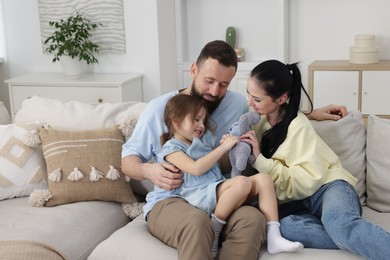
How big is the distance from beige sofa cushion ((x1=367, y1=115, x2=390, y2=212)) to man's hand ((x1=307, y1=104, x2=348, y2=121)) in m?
0.14

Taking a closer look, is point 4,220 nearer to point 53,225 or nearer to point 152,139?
point 53,225

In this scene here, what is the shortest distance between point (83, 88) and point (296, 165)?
2549 mm

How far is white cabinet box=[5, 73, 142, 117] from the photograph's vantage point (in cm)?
453

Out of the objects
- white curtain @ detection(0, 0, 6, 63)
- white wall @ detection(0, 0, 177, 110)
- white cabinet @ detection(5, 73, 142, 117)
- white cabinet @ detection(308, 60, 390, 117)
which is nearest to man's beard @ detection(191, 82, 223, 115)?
white cabinet @ detection(5, 73, 142, 117)

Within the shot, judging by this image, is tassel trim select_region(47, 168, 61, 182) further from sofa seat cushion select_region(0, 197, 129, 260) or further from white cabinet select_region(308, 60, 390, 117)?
white cabinet select_region(308, 60, 390, 117)

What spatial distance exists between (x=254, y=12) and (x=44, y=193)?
3.06m

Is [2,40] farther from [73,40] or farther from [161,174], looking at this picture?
[161,174]

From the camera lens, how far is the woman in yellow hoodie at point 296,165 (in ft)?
7.27

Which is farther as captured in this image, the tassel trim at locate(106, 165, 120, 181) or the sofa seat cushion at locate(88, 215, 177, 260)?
the tassel trim at locate(106, 165, 120, 181)

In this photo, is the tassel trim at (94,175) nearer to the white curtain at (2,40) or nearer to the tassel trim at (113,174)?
the tassel trim at (113,174)

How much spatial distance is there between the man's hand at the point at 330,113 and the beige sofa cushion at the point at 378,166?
138 mm

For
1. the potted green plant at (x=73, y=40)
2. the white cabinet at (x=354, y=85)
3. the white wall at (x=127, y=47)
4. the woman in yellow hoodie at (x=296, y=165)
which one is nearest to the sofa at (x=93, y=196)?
the woman in yellow hoodie at (x=296, y=165)

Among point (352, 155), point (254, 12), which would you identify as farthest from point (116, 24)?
point (352, 155)

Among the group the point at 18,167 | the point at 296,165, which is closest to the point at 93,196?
the point at 18,167
